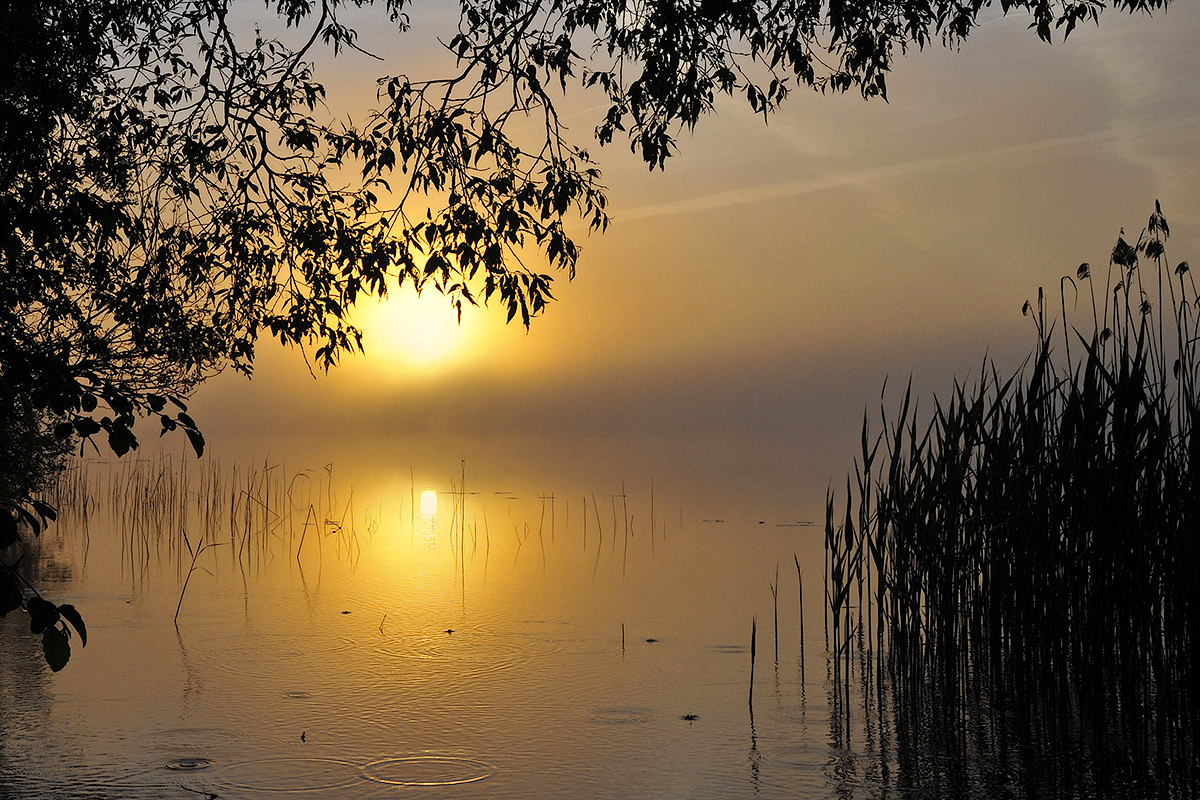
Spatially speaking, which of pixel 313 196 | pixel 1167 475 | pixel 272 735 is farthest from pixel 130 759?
pixel 1167 475

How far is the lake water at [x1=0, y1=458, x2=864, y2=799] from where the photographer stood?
4.80 m

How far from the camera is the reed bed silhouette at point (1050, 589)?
191 inches

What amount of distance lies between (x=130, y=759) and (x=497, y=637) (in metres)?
3.23

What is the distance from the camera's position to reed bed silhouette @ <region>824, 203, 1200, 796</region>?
4863mm

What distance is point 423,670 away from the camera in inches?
267

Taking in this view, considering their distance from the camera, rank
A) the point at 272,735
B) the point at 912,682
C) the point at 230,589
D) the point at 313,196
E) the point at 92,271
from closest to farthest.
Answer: the point at 272,735 → the point at 912,682 → the point at 313,196 → the point at 92,271 → the point at 230,589

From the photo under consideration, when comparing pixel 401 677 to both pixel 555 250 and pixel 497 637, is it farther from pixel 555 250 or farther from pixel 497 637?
pixel 555 250

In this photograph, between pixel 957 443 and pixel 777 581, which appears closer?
pixel 957 443

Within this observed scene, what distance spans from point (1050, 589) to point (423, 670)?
375 centimetres

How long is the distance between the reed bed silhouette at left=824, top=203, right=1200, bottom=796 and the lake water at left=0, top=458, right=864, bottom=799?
62 centimetres

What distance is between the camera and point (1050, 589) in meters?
5.39

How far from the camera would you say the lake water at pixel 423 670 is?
4805mm

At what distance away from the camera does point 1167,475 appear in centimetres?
503

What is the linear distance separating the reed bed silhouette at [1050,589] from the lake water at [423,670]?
2.04ft
